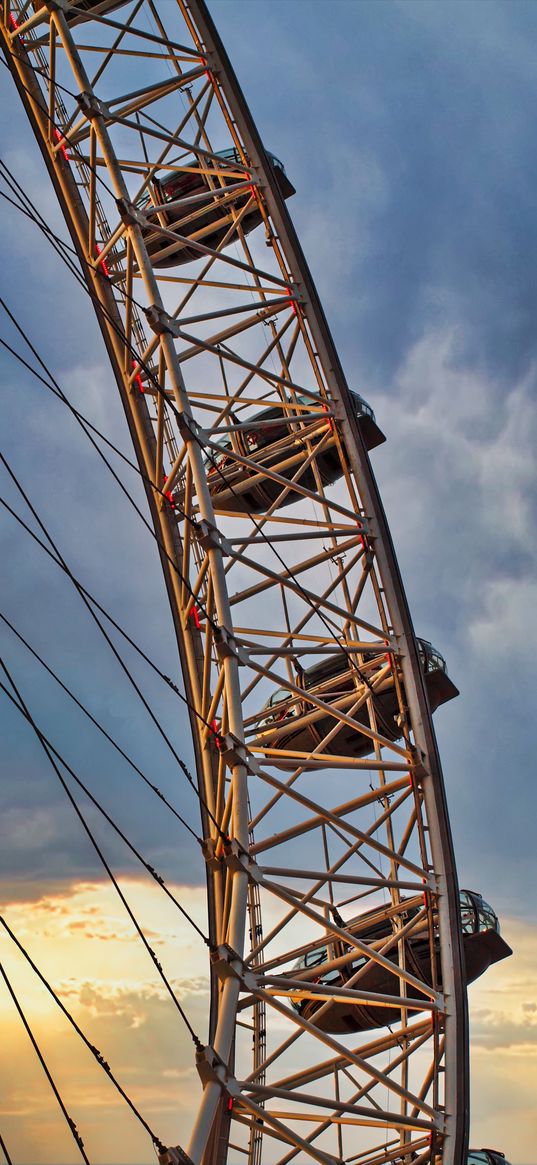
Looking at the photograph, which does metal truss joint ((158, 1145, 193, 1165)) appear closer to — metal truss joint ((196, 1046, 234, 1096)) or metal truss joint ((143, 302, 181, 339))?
metal truss joint ((196, 1046, 234, 1096))

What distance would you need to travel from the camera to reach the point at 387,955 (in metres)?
25.2

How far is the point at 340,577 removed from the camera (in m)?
26.2

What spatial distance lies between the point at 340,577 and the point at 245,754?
698cm

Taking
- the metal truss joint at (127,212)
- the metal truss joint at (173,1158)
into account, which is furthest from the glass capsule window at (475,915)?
the metal truss joint at (127,212)

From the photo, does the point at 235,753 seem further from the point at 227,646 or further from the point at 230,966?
the point at 230,966

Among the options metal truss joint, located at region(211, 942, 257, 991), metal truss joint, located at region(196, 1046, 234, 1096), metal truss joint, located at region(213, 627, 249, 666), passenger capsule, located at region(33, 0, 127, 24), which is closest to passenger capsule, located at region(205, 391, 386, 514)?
metal truss joint, located at region(213, 627, 249, 666)

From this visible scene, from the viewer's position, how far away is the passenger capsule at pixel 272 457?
27.7m

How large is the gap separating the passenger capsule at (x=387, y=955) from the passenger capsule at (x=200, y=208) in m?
14.9

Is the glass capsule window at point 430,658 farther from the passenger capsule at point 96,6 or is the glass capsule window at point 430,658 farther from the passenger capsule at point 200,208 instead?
the passenger capsule at point 96,6

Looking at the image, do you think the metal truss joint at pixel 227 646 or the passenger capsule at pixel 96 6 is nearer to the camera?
the metal truss joint at pixel 227 646

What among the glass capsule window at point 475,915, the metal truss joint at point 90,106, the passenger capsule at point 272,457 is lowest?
the glass capsule window at point 475,915

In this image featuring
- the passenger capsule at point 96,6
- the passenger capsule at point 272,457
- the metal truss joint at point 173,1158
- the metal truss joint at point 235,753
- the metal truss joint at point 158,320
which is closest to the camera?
the metal truss joint at point 173,1158

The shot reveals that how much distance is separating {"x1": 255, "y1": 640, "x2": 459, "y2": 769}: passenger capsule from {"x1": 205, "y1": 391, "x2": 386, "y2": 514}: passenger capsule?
4033 millimetres

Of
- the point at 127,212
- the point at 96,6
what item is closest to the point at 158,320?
the point at 127,212
